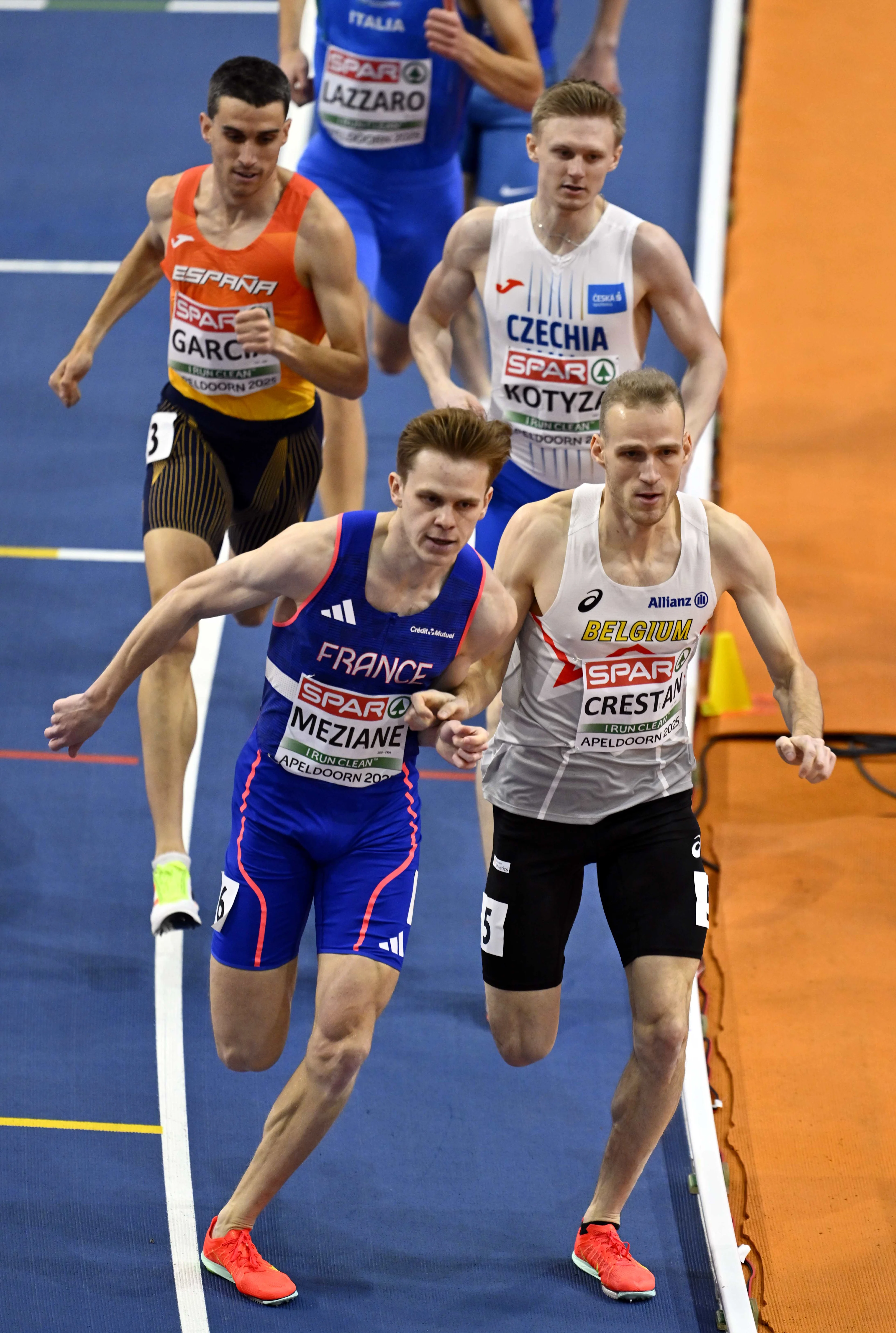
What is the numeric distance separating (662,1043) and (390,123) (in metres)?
4.44

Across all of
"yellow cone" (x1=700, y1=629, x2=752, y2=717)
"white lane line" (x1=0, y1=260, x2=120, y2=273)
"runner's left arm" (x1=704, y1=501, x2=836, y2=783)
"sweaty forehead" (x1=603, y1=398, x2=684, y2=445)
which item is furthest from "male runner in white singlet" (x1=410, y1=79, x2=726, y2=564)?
"white lane line" (x1=0, y1=260, x2=120, y2=273)

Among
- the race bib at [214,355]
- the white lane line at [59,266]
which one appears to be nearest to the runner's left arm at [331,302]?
the race bib at [214,355]

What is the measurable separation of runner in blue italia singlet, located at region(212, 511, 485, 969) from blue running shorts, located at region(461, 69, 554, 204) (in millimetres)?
4187

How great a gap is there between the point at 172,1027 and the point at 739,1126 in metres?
1.83

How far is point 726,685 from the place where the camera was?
729 cm

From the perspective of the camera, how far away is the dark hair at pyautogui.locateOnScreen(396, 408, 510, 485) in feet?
13.6

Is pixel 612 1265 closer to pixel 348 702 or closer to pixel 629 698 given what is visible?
pixel 629 698

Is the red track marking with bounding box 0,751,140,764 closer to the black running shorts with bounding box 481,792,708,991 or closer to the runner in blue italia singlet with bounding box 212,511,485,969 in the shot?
the runner in blue italia singlet with bounding box 212,511,485,969

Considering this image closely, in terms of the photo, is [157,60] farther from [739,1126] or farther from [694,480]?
[739,1126]

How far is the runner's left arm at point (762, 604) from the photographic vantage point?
449 cm

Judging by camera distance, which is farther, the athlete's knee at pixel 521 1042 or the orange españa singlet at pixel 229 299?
the orange españa singlet at pixel 229 299

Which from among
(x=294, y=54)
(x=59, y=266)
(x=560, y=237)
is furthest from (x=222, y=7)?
(x=560, y=237)

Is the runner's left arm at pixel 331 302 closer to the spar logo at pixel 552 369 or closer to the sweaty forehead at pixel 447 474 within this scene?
the spar logo at pixel 552 369

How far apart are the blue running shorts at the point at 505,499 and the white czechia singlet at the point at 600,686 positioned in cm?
118
